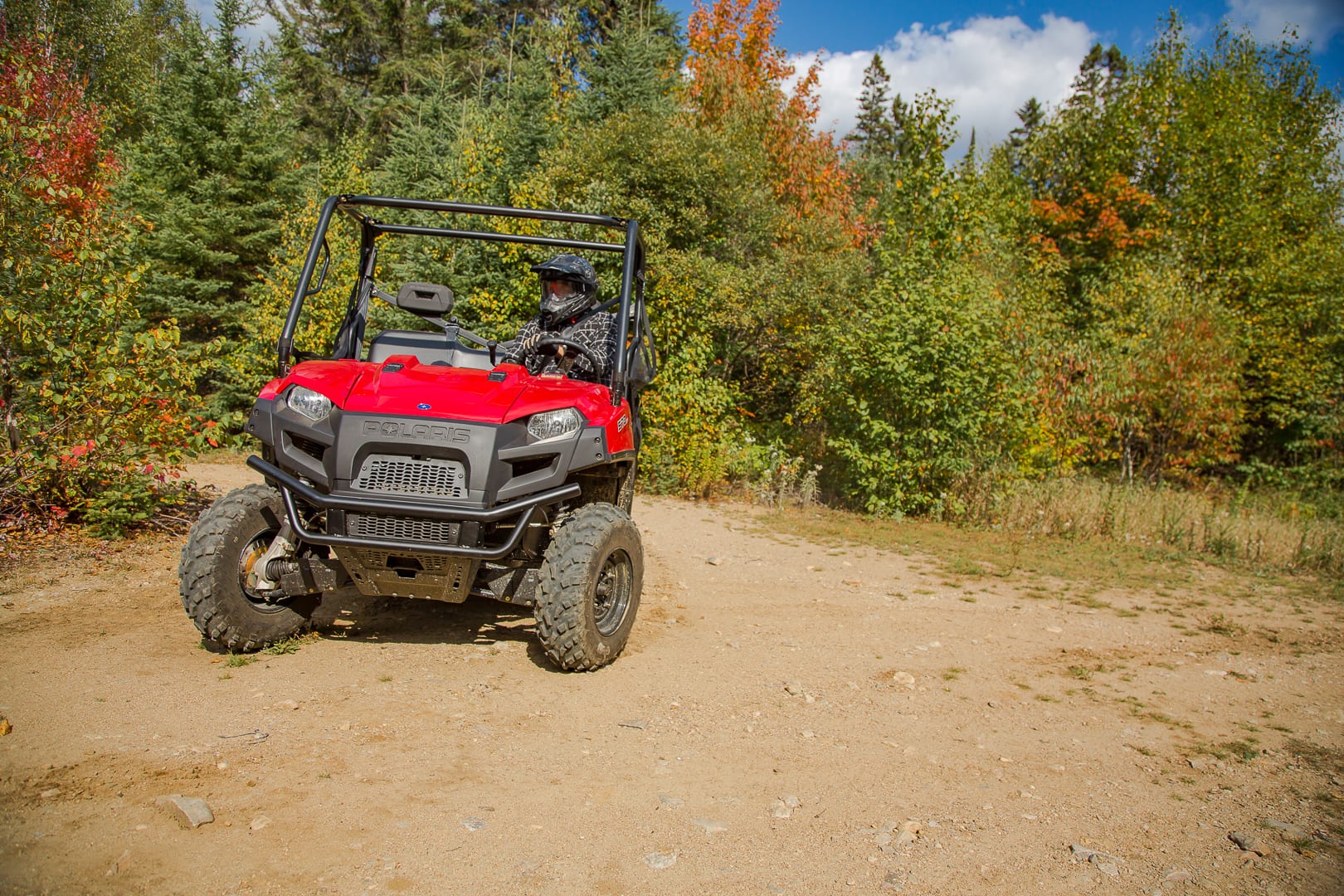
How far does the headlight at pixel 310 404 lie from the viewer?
471cm

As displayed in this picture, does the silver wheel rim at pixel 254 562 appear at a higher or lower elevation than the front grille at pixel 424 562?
lower

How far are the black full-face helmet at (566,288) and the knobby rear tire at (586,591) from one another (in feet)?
5.93

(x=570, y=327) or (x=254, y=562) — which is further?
(x=570, y=327)

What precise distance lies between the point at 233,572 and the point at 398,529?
917 millimetres

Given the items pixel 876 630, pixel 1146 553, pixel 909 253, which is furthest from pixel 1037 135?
pixel 876 630

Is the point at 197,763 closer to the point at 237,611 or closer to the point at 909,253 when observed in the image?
the point at 237,611

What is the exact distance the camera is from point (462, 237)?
607 centimetres

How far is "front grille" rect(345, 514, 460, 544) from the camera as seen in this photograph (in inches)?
177

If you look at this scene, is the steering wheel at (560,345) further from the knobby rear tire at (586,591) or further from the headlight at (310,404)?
the headlight at (310,404)

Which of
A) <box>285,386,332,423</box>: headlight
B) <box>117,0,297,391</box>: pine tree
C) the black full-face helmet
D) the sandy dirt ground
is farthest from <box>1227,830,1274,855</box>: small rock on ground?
<box>117,0,297,391</box>: pine tree

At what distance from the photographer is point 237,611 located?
185 inches

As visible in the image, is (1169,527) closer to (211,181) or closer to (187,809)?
(187,809)

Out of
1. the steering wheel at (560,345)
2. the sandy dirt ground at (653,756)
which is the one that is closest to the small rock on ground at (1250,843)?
the sandy dirt ground at (653,756)

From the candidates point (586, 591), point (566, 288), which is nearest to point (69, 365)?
point (566, 288)
